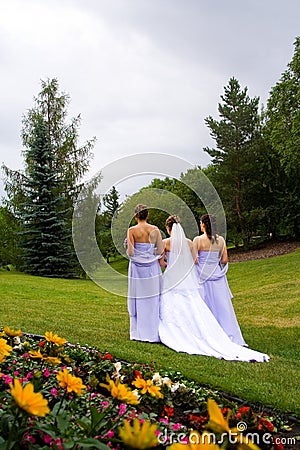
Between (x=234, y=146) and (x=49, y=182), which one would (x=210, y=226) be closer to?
(x=49, y=182)

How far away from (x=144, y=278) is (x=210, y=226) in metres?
1.30

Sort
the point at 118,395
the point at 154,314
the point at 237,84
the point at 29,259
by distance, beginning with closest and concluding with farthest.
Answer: the point at 118,395 → the point at 154,314 → the point at 29,259 → the point at 237,84

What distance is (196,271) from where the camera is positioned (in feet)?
24.5

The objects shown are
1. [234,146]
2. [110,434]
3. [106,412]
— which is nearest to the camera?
[106,412]

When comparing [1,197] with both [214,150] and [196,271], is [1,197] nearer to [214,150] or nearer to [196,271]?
[214,150]

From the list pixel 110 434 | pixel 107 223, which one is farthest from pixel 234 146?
pixel 110 434

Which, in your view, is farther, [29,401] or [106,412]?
[106,412]

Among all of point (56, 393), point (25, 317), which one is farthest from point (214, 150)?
point (56, 393)

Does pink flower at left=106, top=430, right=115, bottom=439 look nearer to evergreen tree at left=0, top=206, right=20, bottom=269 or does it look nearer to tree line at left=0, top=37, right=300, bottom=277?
tree line at left=0, top=37, right=300, bottom=277

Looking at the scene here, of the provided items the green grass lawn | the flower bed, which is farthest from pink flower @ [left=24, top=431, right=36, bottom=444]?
the green grass lawn

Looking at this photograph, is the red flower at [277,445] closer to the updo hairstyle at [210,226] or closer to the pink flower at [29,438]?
the pink flower at [29,438]

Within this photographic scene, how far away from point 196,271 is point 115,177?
87.6 inches

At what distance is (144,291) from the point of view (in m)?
7.33

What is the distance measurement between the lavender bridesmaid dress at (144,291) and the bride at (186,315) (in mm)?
134
